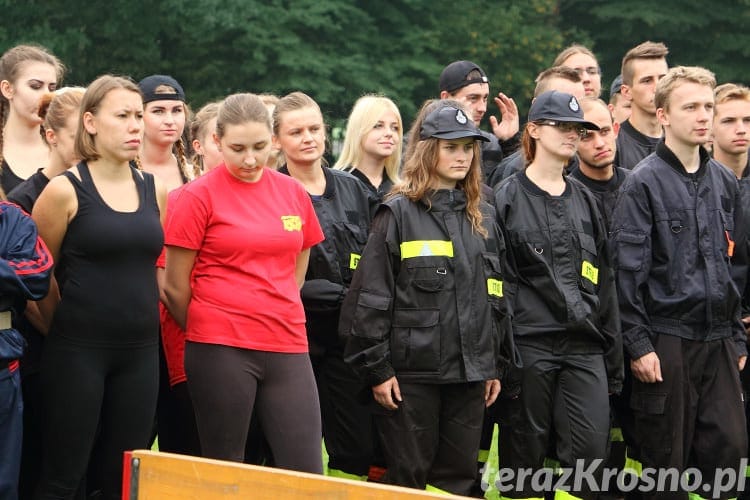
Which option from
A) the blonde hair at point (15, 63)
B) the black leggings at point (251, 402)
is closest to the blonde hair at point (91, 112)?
the black leggings at point (251, 402)

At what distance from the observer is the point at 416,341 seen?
20.7 feet

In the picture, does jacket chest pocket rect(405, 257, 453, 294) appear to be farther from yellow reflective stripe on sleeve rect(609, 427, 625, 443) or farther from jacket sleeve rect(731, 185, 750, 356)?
yellow reflective stripe on sleeve rect(609, 427, 625, 443)

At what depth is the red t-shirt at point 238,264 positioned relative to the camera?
19.1 feet

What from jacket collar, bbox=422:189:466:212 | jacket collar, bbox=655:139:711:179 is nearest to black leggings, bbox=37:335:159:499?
jacket collar, bbox=422:189:466:212

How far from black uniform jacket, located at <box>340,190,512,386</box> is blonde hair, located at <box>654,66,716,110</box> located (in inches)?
66.4

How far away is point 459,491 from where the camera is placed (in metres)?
6.45

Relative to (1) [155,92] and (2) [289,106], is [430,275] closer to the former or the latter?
(2) [289,106]

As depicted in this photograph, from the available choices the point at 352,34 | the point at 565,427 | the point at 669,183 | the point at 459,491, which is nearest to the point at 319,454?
the point at 459,491

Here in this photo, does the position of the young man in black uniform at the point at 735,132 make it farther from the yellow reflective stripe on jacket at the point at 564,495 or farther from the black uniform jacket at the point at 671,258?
the yellow reflective stripe on jacket at the point at 564,495

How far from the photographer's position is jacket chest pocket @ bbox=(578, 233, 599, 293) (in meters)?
6.78

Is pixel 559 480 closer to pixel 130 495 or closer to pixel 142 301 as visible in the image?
pixel 142 301

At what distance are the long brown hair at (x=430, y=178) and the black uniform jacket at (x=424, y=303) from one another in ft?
0.19

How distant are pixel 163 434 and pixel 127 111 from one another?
189cm

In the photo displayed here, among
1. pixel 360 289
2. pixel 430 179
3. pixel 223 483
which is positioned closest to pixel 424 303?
pixel 360 289
